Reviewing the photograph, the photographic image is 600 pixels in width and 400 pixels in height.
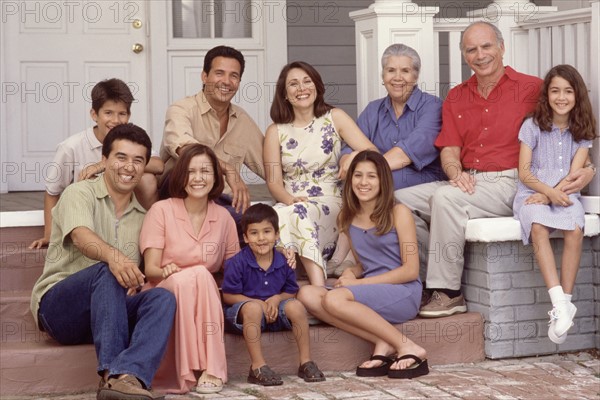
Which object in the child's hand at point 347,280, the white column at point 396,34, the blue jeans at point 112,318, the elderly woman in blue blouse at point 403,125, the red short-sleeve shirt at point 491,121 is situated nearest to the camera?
the blue jeans at point 112,318

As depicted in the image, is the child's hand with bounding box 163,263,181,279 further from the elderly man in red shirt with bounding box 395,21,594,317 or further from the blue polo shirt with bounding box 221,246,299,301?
the elderly man in red shirt with bounding box 395,21,594,317

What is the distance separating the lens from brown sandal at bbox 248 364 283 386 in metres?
4.61

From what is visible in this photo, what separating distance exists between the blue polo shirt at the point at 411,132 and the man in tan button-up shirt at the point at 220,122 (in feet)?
1.63

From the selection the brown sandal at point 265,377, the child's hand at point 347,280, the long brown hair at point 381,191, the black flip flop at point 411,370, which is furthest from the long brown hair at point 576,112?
the brown sandal at point 265,377

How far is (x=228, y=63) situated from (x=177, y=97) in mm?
1980

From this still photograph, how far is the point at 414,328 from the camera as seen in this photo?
5020 mm

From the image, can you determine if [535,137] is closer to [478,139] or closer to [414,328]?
[478,139]

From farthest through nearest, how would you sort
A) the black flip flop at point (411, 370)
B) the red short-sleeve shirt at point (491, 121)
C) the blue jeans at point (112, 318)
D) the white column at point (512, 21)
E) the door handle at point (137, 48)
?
the door handle at point (137, 48)
the white column at point (512, 21)
the red short-sleeve shirt at point (491, 121)
the black flip flop at point (411, 370)
the blue jeans at point (112, 318)

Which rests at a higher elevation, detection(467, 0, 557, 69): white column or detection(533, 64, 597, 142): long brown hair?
detection(467, 0, 557, 69): white column

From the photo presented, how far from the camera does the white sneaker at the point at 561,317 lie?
481 cm

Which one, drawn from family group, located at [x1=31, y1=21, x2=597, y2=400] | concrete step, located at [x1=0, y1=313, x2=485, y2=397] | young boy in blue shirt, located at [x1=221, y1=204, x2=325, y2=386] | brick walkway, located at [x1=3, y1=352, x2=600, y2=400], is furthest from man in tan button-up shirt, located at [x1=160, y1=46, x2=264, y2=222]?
brick walkway, located at [x1=3, y1=352, x2=600, y2=400]

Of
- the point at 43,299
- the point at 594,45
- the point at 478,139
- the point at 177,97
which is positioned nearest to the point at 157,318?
the point at 43,299

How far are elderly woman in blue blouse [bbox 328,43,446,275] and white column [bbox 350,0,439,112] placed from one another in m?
0.26

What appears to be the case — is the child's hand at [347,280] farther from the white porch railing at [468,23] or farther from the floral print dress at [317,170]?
the white porch railing at [468,23]
